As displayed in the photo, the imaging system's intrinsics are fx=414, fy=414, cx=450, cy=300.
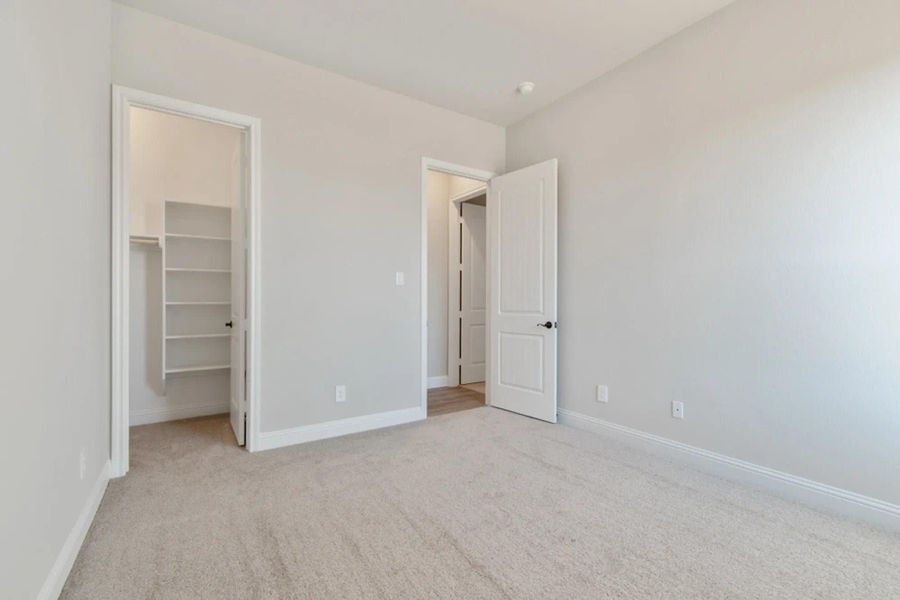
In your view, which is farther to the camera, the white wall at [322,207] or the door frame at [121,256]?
the white wall at [322,207]

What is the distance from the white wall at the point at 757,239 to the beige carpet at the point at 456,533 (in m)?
0.46

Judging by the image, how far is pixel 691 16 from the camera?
8.35ft

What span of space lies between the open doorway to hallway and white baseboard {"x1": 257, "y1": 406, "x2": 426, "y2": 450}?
146 centimetres

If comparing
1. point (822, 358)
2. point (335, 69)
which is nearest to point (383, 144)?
point (335, 69)

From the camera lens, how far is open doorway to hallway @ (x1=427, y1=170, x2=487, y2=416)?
509 cm

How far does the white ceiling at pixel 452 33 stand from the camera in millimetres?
2445

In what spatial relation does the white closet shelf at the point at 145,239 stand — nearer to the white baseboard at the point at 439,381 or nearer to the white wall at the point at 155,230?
the white wall at the point at 155,230

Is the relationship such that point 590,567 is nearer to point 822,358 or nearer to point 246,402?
point 822,358

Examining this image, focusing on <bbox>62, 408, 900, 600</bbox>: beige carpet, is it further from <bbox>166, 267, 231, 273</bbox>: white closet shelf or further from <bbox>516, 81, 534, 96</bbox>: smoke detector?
<bbox>516, 81, 534, 96</bbox>: smoke detector

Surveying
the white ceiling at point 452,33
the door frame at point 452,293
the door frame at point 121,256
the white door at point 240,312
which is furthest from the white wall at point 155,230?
the door frame at point 452,293

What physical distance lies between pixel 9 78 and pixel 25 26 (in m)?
0.26

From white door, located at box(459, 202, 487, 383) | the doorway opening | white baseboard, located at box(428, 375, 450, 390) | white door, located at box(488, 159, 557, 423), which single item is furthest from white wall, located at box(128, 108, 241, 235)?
white baseboard, located at box(428, 375, 450, 390)

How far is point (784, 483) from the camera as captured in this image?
7.30 feet

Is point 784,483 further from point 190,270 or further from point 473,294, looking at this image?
Answer: point 190,270
